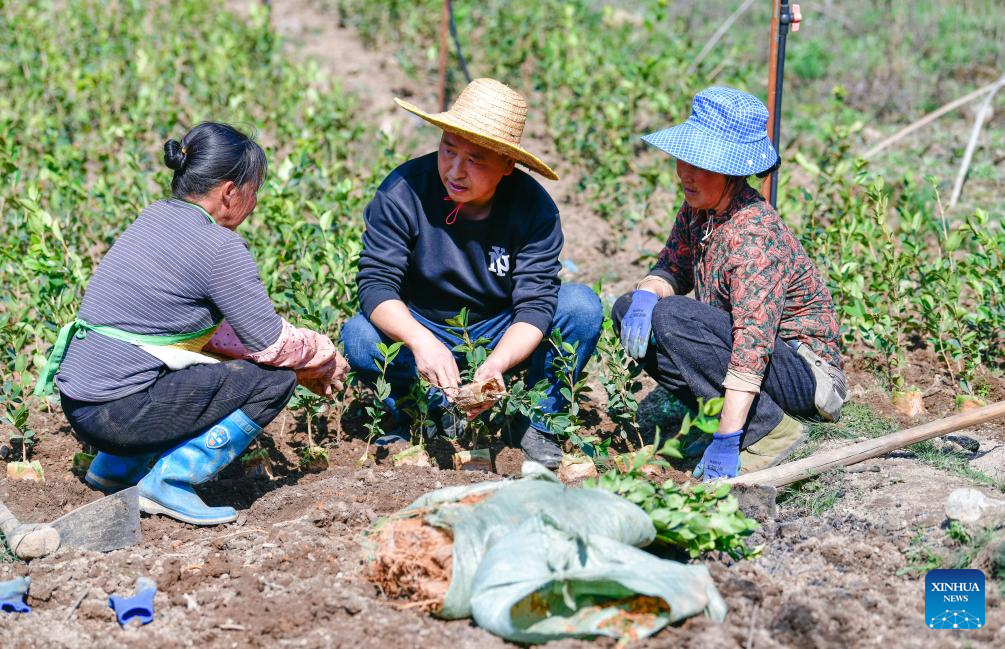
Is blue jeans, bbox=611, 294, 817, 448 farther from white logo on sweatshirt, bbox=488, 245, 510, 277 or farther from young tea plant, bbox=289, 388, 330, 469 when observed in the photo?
young tea plant, bbox=289, 388, 330, 469

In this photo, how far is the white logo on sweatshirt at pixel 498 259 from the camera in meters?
3.29

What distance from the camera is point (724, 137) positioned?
3.09m

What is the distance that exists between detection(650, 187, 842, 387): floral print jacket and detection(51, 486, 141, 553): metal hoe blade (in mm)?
1690

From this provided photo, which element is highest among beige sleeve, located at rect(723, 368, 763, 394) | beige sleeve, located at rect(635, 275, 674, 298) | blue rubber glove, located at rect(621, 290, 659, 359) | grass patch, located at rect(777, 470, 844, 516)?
beige sleeve, located at rect(635, 275, 674, 298)

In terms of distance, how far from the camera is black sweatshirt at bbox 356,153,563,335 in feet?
10.6

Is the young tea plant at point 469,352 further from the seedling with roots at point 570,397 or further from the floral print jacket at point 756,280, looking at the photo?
the floral print jacket at point 756,280

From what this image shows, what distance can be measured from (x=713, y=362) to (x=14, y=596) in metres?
1.97

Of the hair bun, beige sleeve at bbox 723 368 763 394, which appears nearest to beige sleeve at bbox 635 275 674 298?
beige sleeve at bbox 723 368 763 394

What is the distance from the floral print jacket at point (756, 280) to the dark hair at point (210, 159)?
1.34 metres

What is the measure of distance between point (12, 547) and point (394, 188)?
1.43 meters

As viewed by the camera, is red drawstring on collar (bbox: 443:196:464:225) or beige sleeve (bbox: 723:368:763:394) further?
red drawstring on collar (bbox: 443:196:464:225)

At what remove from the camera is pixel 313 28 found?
9.09 meters

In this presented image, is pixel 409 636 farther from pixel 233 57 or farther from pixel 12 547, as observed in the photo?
pixel 233 57

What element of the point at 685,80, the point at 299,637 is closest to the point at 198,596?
the point at 299,637
